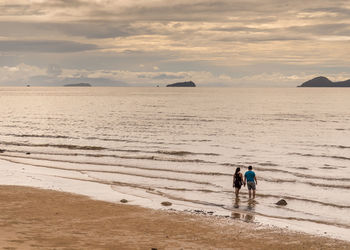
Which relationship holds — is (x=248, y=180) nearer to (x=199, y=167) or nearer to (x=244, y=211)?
(x=244, y=211)

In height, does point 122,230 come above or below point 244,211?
above

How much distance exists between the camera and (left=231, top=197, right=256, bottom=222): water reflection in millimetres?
21581

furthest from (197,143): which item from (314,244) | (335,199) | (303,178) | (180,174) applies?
(314,244)

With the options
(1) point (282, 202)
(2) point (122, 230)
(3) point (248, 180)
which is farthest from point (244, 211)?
(2) point (122, 230)

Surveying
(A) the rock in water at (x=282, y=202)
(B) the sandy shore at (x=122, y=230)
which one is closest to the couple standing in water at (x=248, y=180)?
(A) the rock in water at (x=282, y=202)

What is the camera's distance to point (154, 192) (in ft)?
90.8

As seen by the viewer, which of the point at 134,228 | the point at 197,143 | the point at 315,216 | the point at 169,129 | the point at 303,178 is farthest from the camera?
the point at 169,129

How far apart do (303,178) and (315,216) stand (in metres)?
9.26

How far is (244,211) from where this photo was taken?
75.6 ft

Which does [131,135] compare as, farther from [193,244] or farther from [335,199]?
[193,244]

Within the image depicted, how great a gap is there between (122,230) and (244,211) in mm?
7837

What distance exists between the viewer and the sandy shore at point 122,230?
16297 millimetres

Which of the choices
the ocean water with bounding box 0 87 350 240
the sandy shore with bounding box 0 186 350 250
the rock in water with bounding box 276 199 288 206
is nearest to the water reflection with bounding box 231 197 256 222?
the ocean water with bounding box 0 87 350 240

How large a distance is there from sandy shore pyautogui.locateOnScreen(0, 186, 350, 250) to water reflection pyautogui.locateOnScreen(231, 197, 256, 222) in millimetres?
963
